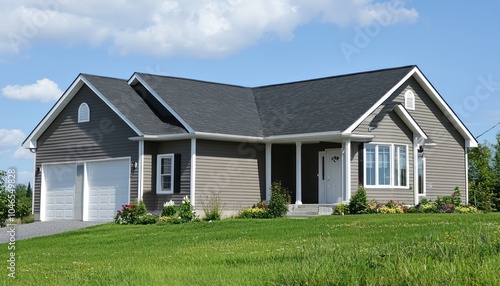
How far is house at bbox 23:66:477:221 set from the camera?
93.7ft

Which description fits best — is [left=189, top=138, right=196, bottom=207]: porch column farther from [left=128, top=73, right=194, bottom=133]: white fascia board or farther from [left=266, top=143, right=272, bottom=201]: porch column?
[left=266, top=143, right=272, bottom=201]: porch column

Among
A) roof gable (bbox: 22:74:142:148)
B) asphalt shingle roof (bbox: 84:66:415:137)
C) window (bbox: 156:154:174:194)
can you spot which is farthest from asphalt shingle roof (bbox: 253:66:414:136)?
roof gable (bbox: 22:74:142:148)

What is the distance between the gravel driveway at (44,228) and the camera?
82.4ft

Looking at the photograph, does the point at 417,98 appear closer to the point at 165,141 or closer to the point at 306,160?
the point at 306,160

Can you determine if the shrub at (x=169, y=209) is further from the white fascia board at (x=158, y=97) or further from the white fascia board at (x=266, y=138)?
the white fascia board at (x=158, y=97)

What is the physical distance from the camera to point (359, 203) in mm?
27328

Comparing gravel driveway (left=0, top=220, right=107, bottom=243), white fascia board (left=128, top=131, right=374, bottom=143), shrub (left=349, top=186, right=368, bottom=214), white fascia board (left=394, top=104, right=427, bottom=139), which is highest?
white fascia board (left=394, top=104, right=427, bottom=139)

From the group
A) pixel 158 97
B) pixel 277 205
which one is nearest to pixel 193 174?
pixel 277 205

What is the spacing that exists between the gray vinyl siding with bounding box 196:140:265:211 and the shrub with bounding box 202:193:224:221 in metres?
0.11

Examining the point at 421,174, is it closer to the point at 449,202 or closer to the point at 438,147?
the point at 449,202

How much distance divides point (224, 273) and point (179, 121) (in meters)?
17.9

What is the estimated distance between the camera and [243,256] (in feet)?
44.8

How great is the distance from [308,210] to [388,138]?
158 inches

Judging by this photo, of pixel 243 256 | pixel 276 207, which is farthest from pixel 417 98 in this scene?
pixel 243 256
